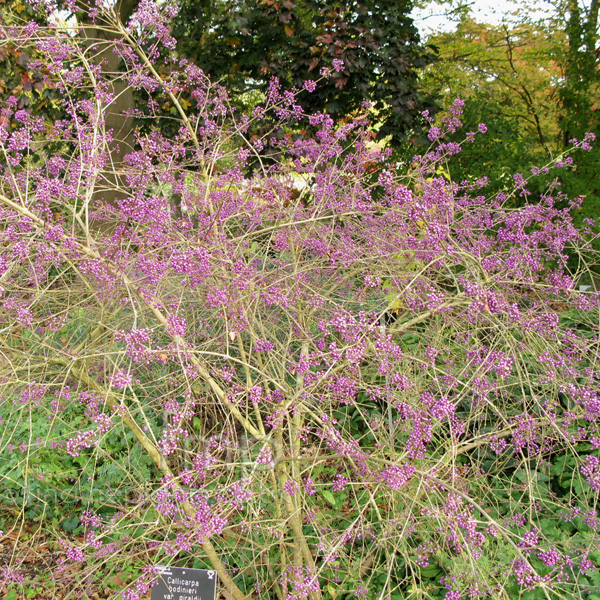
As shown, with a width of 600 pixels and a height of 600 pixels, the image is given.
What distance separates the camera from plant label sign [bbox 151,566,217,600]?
286 centimetres

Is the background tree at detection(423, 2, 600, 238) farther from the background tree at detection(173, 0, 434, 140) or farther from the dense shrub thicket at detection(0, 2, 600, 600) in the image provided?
the dense shrub thicket at detection(0, 2, 600, 600)

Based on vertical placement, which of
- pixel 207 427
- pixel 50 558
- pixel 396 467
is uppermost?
pixel 396 467

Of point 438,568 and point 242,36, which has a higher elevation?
point 242,36

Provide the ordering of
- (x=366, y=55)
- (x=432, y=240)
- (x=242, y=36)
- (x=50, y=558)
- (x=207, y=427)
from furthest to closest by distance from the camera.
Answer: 1. (x=242, y=36)
2. (x=366, y=55)
3. (x=207, y=427)
4. (x=50, y=558)
5. (x=432, y=240)

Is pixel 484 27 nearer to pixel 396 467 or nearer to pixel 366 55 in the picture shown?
pixel 366 55

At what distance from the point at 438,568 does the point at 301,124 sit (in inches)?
194

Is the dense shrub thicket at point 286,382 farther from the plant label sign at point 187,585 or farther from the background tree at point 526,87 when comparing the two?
the background tree at point 526,87

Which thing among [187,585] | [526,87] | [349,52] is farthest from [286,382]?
[526,87]

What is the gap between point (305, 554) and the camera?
2.96m

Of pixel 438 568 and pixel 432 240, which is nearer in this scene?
pixel 432 240

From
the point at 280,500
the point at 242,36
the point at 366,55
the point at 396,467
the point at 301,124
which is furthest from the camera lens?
the point at 242,36

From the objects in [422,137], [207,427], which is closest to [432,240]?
[207,427]

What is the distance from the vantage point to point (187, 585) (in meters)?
2.90

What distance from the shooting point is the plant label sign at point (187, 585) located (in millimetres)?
2861
